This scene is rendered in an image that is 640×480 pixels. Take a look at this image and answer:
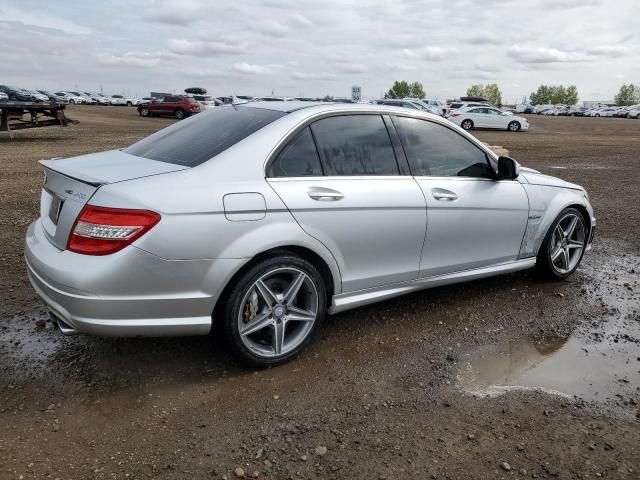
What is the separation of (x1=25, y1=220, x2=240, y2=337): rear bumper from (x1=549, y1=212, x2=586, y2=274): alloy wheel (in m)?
3.23

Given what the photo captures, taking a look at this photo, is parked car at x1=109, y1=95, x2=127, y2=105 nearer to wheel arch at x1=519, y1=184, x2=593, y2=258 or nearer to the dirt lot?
the dirt lot

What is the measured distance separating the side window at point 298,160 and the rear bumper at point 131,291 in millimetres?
653

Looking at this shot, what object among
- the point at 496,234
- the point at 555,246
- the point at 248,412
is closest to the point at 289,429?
the point at 248,412

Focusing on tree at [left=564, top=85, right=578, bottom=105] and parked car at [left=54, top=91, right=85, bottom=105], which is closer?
parked car at [left=54, top=91, right=85, bottom=105]

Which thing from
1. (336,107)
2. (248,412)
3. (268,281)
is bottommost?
(248,412)

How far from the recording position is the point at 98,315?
2.91 meters

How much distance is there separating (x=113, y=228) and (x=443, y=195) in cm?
228

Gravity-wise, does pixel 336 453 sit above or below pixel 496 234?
below

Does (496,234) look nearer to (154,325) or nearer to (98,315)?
(154,325)

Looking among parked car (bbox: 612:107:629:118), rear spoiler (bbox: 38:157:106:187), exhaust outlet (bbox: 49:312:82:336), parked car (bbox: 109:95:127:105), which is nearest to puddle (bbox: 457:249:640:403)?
exhaust outlet (bbox: 49:312:82:336)

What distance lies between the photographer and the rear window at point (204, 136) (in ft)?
11.2

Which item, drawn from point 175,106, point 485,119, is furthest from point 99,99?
point 485,119

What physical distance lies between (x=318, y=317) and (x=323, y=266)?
330 mm

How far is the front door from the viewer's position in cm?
402
